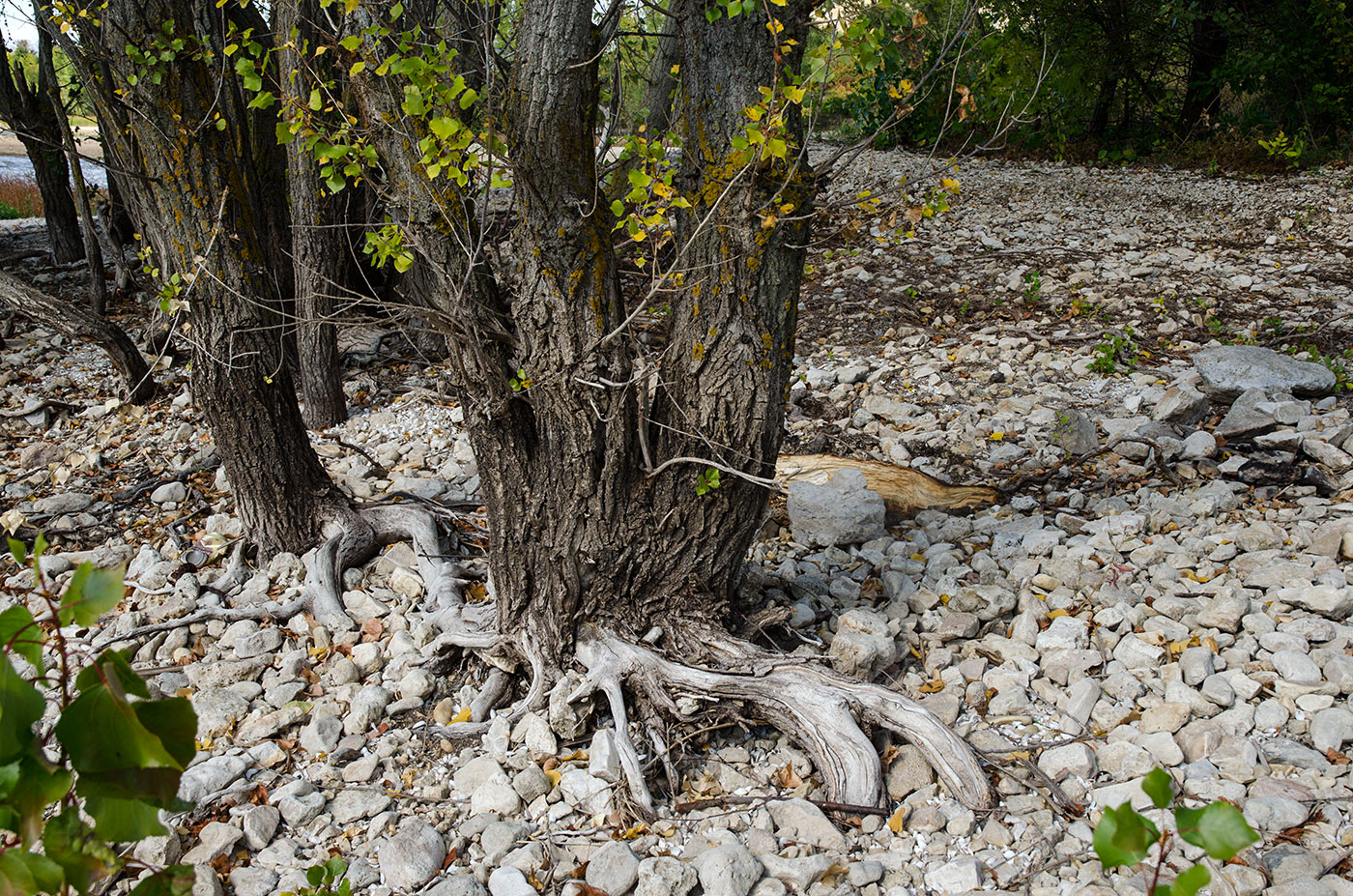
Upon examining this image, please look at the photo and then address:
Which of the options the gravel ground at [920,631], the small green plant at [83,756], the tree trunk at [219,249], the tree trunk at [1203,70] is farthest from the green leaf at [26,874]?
the tree trunk at [1203,70]

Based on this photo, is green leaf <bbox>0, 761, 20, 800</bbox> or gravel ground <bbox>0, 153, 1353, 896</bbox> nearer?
green leaf <bbox>0, 761, 20, 800</bbox>

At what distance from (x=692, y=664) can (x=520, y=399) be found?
101 centimetres

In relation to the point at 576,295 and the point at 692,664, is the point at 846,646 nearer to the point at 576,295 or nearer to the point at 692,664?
the point at 692,664

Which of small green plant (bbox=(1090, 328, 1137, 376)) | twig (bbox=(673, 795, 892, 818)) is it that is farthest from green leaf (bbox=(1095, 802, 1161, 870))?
small green plant (bbox=(1090, 328, 1137, 376))

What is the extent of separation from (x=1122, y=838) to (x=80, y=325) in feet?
18.9

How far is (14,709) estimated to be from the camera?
2.27 feet

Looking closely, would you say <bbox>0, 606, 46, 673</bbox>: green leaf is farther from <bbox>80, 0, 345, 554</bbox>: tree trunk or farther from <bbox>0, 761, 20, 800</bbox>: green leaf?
<bbox>80, 0, 345, 554</bbox>: tree trunk

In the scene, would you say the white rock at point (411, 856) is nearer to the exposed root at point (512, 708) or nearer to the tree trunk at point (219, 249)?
the exposed root at point (512, 708)

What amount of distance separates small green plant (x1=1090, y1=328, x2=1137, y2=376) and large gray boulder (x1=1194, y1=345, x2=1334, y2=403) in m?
0.56

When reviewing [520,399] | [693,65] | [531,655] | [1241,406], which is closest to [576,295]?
[520,399]

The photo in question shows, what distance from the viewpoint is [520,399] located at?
2734 millimetres

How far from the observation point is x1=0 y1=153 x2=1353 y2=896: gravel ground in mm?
2320

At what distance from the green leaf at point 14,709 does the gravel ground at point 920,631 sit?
174 centimetres

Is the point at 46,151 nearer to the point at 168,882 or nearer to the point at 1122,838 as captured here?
the point at 168,882
